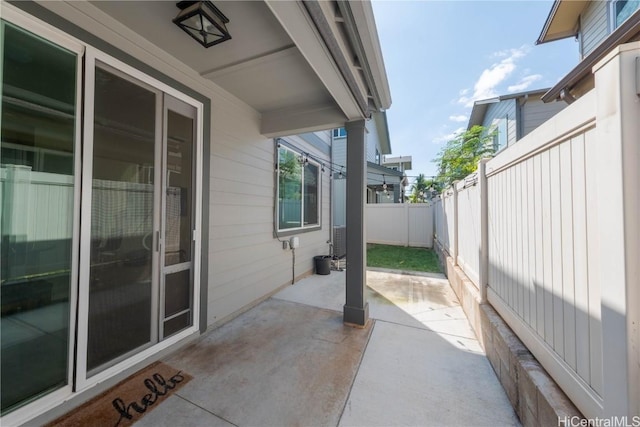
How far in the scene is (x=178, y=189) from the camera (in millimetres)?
2471

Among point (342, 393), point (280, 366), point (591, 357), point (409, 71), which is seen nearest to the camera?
point (591, 357)

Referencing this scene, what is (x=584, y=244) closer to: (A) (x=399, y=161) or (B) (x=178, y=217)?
(B) (x=178, y=217)

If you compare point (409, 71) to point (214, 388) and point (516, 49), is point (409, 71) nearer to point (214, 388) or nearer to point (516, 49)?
point (516, 49)

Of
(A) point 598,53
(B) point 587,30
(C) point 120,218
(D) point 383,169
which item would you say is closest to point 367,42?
(C) point 120,218

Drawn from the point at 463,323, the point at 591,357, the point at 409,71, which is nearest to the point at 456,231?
the point at 463,323

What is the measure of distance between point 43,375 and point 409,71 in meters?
9.40

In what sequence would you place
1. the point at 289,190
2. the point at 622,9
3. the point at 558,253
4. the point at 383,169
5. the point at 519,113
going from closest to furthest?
the point at 558,253 < the point at 622,9 < the point at 289,190 < the point at 519,113 < the point at 383,169

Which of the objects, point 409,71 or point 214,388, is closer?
point 214,388

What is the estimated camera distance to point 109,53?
1.91 metres

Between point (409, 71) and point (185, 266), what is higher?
point (409, 71)

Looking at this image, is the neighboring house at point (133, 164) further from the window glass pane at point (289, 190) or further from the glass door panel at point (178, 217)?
the window glass pane at point (289, 190)

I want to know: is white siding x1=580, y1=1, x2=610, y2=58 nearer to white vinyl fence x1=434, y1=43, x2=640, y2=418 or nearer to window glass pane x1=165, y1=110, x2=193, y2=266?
white vinyl fence x1=434, y1=43, x2=640, y2=418

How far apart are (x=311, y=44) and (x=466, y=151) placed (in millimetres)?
7635

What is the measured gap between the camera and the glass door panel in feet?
7.75
